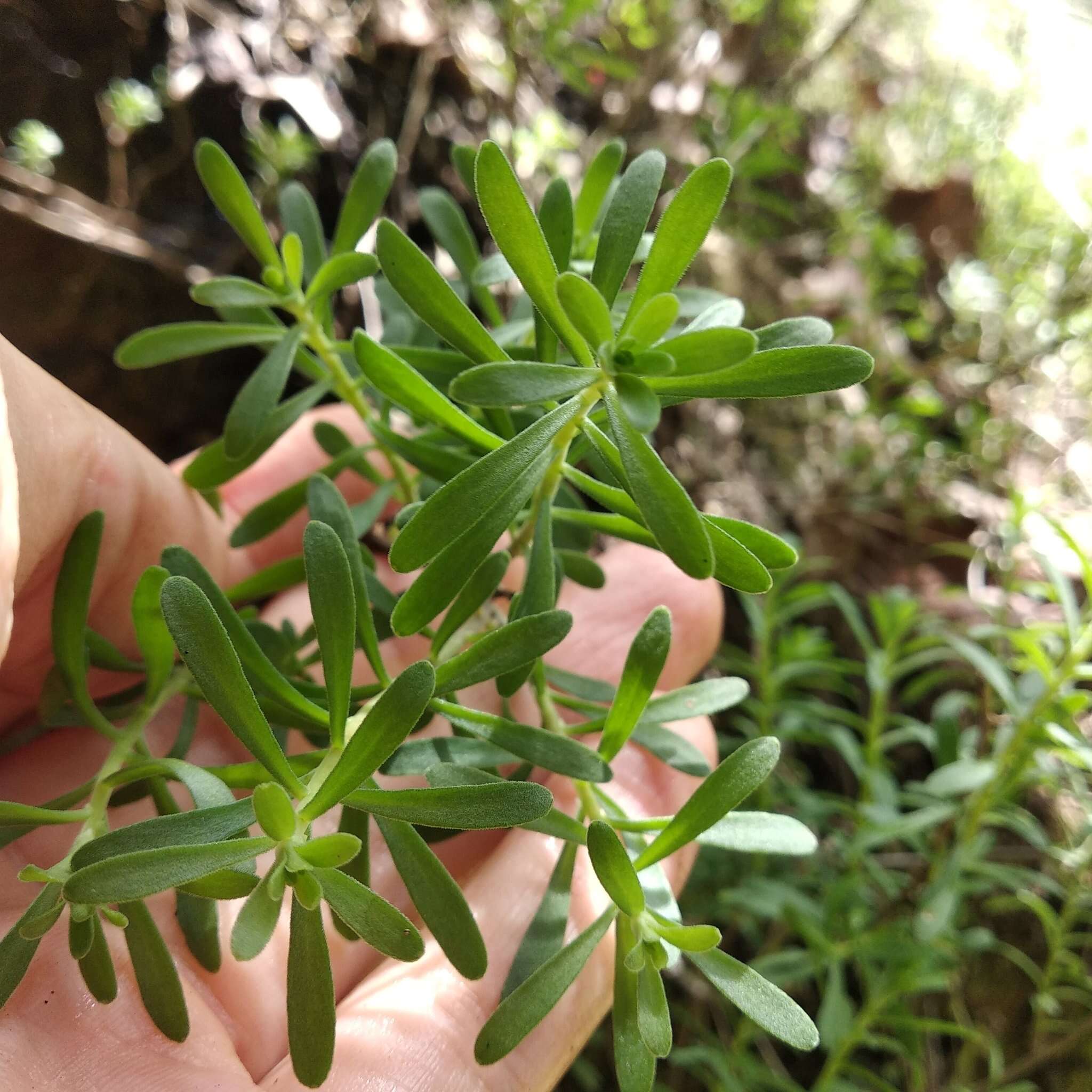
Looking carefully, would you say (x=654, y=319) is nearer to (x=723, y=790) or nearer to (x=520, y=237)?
(x=520, y=237)

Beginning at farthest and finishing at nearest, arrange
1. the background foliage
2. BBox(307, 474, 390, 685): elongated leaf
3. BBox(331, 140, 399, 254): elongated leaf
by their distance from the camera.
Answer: the background foliage
BBox(331, 140, 399, 254): elongated leaf
BBox(307, 474, 390, 685): elongated leaf

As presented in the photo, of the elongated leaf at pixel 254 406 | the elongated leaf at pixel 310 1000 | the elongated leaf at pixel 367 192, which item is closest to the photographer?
the elongated leaf at pixel 310 1000

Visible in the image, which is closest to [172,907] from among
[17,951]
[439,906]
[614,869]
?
[17,951]

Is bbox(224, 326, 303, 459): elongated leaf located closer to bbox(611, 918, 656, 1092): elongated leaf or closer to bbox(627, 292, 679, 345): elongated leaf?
bbox(627, 292, 679, 345): elongated leaf

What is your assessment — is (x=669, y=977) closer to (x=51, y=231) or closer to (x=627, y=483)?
(x=627, y=483)

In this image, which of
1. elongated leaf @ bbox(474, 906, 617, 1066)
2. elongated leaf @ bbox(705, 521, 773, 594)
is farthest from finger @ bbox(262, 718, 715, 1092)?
elongated leaf @ bbox(705, 521, 773, 594)

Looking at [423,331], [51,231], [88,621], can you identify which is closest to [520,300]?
[423,331]

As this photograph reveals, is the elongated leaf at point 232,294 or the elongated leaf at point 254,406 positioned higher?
the elongated leaf at point 232,294

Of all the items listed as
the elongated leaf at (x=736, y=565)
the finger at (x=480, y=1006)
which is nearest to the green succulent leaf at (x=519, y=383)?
the elongated leaf at (x=736, y=565)

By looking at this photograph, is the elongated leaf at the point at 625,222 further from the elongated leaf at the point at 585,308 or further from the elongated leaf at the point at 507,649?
the elongated leaf at the point at 507,649
